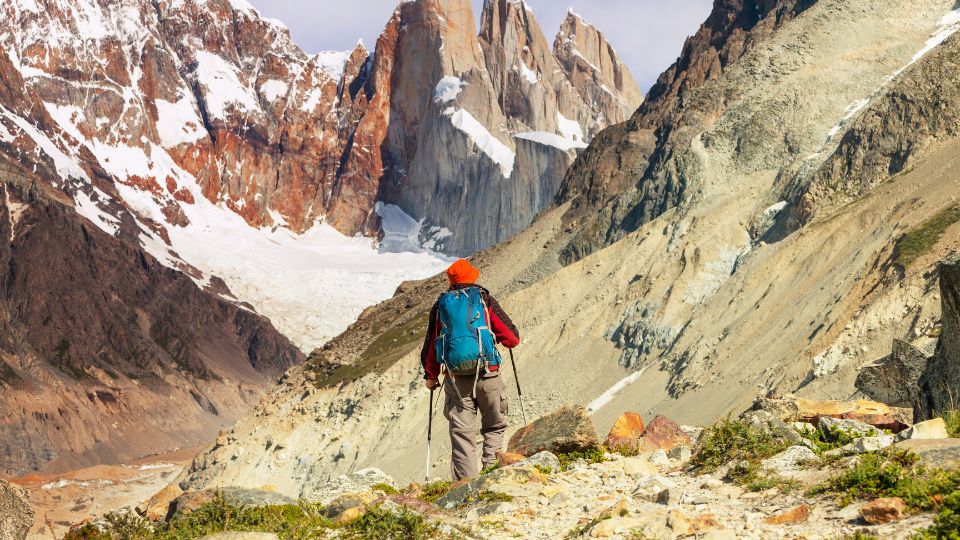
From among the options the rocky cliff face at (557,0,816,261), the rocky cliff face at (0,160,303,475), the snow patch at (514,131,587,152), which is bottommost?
the rocky cliff face at (0,160,303,475)

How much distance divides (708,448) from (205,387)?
159902 millimetres

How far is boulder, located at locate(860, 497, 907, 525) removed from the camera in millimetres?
7203

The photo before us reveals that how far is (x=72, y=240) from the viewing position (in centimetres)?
16562

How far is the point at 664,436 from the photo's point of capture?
12.7 m

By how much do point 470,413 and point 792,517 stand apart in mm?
4676

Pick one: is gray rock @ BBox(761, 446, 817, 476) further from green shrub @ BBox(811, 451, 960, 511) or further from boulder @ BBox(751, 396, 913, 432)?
boulder @ BBox(751, 396, 913, 432)

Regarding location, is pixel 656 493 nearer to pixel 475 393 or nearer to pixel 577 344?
pixel 475 393

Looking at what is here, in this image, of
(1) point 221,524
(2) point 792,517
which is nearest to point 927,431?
(2) point 792,517

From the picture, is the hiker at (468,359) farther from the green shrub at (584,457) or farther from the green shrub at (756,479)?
the green shrub at (756,479)

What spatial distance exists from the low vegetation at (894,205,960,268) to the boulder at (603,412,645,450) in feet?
42.6

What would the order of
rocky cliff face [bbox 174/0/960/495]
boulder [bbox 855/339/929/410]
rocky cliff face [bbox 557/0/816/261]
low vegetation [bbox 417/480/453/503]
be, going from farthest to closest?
rocky cliff face [bbox 557/0/816/261] < rocky cliff face [bbox 174/0/960/495] < boulder [bbox 855/339/929/410] < low vegetation [bbox 417/480/453/503]

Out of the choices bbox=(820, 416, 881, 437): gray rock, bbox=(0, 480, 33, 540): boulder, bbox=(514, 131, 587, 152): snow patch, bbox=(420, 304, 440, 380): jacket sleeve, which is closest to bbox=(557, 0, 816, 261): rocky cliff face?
bbox=(420, 304, 440, 380): jacket sleeve

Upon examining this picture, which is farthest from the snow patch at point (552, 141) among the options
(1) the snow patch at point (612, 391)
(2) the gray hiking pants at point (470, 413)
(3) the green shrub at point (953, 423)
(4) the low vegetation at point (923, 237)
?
(3) the green shrub at point (953, 423)

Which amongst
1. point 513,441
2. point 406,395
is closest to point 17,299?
point 406,395
